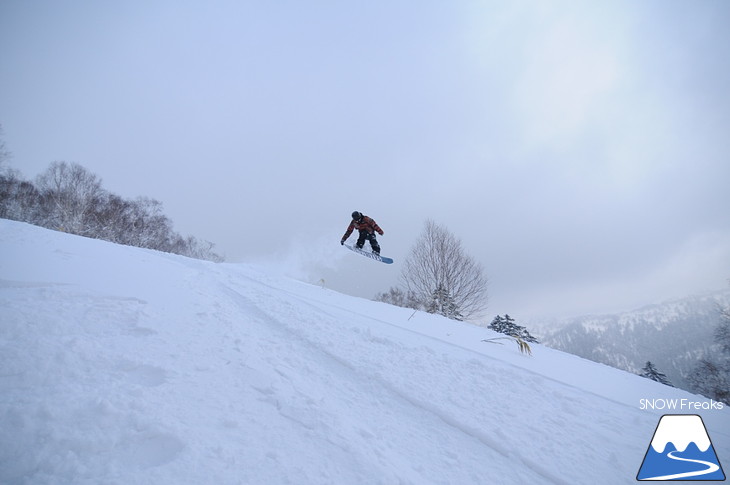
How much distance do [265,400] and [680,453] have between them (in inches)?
173

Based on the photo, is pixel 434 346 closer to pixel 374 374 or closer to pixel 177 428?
pixel 374 374

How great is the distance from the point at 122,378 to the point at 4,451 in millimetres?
792

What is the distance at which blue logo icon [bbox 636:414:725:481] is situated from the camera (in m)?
2.53

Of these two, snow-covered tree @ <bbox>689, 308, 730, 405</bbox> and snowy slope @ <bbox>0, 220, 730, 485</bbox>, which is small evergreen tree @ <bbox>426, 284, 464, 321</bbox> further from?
snow-covered tree @ <bbox>689, 308, 730, 405</bbox>

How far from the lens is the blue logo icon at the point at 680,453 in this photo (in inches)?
99.7

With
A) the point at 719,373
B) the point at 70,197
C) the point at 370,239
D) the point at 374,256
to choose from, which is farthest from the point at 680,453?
the point at 70,197

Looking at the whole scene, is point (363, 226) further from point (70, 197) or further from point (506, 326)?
point (70, 197)

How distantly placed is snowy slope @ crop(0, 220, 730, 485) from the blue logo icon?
3.7 inches

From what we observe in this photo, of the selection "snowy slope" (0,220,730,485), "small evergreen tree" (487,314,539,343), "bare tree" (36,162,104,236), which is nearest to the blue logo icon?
"snowy slope" (0,220,730,485)

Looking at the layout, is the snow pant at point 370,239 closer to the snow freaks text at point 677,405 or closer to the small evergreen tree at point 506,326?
the snow freaks text at point 677,405

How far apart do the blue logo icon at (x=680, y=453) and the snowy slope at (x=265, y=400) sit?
93 millimetres

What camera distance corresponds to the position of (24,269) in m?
3.99

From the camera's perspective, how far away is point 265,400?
2473 mm

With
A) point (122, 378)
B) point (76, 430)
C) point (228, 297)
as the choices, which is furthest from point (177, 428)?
point (228, 297)
